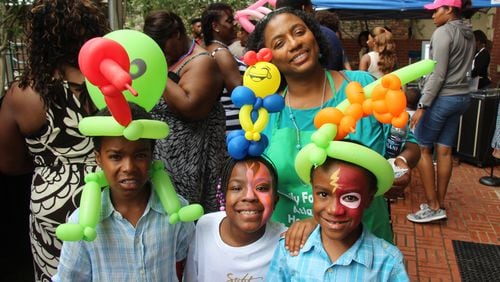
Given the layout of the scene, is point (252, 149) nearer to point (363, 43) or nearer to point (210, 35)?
point (210, 35)

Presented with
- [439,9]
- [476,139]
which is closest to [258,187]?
[439,9]

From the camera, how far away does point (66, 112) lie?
198cm

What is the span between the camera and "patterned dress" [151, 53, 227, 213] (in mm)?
2504

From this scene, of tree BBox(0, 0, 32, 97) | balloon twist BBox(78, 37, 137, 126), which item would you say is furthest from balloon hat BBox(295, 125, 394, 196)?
tree BBox(0, 0, 32, 97)

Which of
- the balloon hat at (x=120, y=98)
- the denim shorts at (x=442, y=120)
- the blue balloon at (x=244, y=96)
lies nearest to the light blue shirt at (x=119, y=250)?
the balloon hat at (x=120, y=98)

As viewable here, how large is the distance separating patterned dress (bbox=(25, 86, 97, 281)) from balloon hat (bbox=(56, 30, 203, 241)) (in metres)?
0.30

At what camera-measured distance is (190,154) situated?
2520 mm

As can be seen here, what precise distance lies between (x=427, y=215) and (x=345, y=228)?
11.7 ft

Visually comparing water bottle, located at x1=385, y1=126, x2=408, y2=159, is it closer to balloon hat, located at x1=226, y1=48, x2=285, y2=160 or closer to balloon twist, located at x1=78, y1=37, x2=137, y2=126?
balloon hat, located at x1=226, y1=48, x2=285, y2=160

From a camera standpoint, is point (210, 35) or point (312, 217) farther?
A: point (210, 35)

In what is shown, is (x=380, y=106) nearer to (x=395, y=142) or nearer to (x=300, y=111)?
(x=300, y=111)

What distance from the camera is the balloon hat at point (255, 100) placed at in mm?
1717

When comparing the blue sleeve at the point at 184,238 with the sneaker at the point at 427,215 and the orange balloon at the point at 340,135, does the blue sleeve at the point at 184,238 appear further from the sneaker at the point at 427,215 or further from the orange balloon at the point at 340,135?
the sneaker at the point at 427,215

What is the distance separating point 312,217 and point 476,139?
5.49 metres
